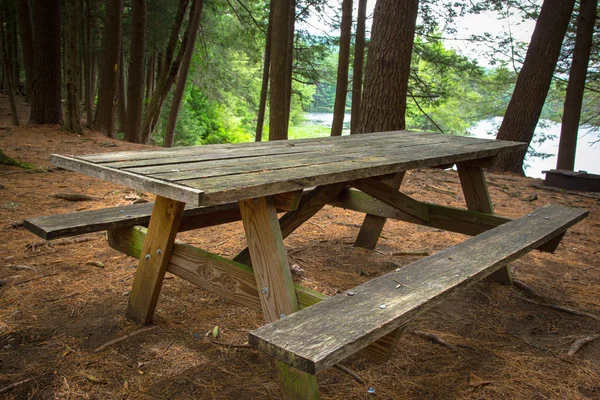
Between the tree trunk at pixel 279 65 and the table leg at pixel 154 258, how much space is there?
7.85 m

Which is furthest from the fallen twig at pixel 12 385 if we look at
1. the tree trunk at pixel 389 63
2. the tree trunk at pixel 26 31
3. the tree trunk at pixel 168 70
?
the tree trunk at pixel 26 31

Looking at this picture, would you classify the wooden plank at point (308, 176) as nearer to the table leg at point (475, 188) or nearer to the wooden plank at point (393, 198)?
the wooden plank at point (393, 198)

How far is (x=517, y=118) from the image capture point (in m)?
9.63

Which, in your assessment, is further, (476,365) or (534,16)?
(534,16)

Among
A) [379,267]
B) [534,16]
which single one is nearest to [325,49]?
[534,16]

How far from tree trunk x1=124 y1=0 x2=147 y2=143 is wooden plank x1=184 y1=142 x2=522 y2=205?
10.2m

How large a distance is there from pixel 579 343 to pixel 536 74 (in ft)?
25.3

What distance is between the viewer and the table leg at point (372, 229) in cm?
443

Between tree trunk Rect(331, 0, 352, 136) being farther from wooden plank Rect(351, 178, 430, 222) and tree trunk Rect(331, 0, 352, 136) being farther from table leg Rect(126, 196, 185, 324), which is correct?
table leg Rect(126, 196, 185, 324)

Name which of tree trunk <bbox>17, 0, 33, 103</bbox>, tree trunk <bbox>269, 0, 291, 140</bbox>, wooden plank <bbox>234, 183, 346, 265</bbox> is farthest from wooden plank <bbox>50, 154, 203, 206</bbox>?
tree trunk <bbox>17, 0, 33, 103</bbox>

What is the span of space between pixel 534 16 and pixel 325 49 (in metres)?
6.03

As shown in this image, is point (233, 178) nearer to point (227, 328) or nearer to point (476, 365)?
point (227, 328)

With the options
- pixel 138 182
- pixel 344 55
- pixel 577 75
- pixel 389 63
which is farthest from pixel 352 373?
pixel 344 55

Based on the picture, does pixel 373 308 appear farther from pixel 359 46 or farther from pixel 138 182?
pixel 359 46
